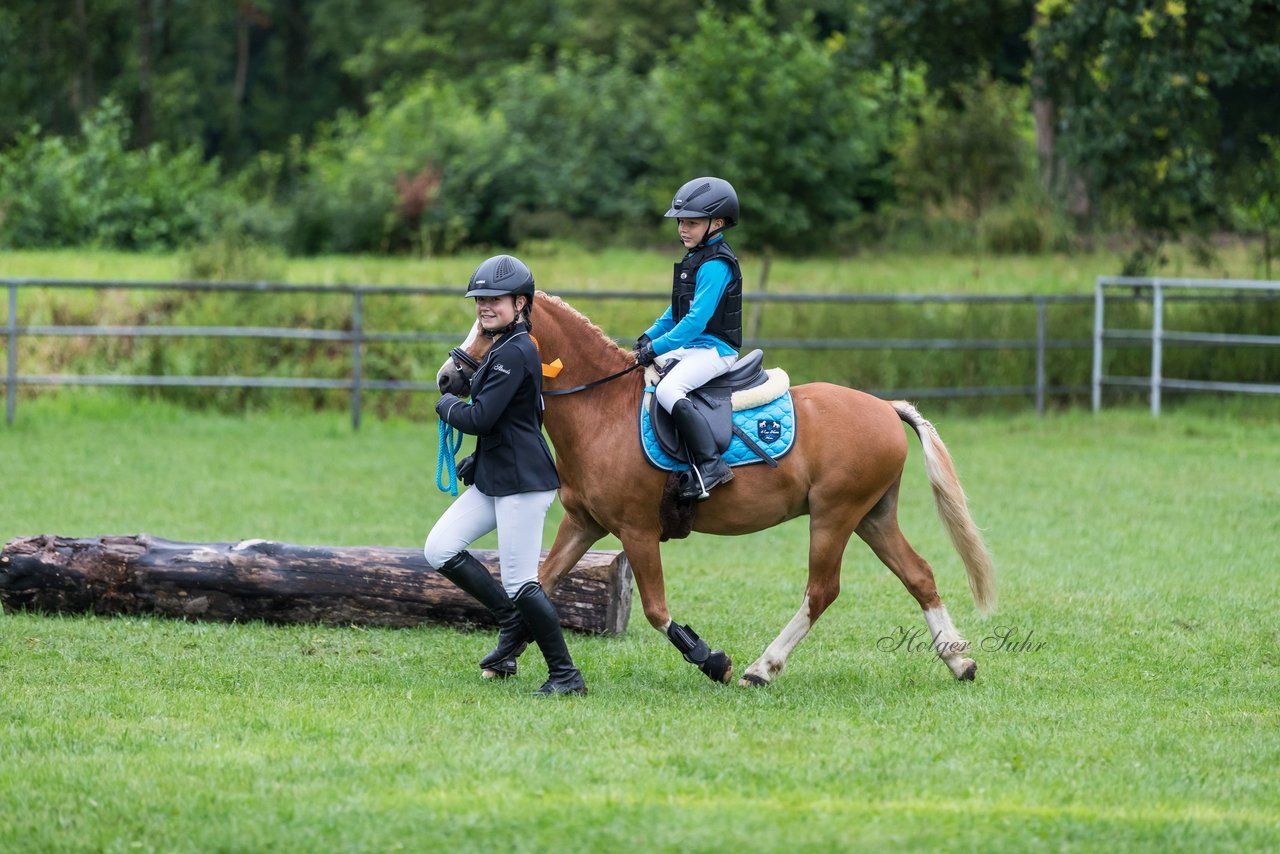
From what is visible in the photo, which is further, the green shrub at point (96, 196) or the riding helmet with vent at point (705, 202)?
the green shrub at point (96, 196)

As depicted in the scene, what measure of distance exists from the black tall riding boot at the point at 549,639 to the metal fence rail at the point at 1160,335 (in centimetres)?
1231

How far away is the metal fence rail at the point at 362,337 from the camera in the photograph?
15.9m

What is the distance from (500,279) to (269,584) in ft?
8.54

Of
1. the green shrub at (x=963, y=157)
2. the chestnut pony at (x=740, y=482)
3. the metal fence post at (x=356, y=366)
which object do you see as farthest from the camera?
the green shrub at (x=963, y=157)

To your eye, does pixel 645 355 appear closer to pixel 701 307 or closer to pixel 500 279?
pixel 701 307

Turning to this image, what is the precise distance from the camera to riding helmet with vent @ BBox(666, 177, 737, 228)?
683cm

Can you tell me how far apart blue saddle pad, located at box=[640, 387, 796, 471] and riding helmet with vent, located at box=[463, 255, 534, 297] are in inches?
35.9

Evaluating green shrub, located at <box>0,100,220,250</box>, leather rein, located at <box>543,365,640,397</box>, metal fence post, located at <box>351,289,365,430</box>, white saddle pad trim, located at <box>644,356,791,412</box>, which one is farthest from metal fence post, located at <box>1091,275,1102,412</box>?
green shrub, located at <box>0,100,220,250</box>

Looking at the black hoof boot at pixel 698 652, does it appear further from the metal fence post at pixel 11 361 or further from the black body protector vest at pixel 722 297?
the metal fence post at pixel 11 361

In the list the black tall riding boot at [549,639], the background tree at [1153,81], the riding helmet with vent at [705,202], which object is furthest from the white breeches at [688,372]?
the background tree at [1153,81]

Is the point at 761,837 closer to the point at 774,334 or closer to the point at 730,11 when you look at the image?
the point at 774,334

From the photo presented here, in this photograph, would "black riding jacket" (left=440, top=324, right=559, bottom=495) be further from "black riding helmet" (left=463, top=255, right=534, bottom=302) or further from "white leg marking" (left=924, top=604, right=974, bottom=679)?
"white leg marking" (left=924, top=604, right=974, bottom=679)

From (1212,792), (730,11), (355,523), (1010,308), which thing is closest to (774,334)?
(1010,308)

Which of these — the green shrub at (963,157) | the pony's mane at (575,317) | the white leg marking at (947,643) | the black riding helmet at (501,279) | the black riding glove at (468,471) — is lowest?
the white leg marking at (947,643)
